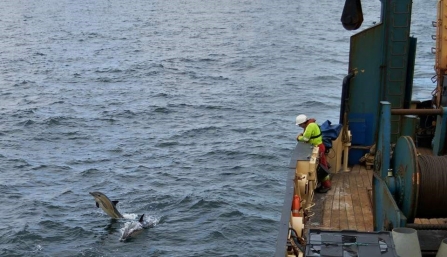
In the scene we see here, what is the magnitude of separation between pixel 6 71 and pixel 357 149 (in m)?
34.0

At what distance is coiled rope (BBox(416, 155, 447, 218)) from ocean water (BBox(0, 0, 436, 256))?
877cm

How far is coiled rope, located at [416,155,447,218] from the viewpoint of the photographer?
29.1ft

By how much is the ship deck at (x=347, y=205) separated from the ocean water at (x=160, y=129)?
4.38 m

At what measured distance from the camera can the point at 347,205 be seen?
12.4m

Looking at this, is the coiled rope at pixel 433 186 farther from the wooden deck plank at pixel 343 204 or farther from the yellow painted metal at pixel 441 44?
the yellow painted metal at pixel 441 44

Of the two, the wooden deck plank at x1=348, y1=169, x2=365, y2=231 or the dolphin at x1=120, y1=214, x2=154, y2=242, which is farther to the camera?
the dolphin at x1=120, y1=214, x2=154, y2=242

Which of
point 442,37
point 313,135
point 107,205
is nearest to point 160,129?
point 107,205

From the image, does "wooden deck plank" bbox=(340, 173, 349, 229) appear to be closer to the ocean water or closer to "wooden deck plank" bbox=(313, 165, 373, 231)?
"wooden deck plank" bbox=(313, 165, 373, 231)

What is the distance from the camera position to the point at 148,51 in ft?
176

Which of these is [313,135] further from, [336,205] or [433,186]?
[433,186]

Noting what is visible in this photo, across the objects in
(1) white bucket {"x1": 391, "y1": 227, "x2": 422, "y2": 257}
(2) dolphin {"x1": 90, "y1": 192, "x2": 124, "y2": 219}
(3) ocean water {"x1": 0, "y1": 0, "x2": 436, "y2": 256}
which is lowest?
(3) ocean water {"x1": 0, "y1": 0, "x2": 436, "y2": 256}

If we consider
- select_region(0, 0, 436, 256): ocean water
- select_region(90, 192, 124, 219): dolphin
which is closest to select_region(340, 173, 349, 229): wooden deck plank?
select_region(0, 0, 436, 256): ocean water

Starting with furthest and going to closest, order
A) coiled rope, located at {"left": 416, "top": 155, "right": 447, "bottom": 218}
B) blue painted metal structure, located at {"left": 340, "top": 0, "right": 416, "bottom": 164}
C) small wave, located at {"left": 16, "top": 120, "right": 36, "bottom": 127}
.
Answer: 1. small wave, located at {"left": 16, "top": 120, "right": 36, "bottom": 127}
2. blue painted metal structure, located at {"left": 340, "top": 0, "right": 416, "bottom": 164}
3. coiled rope, located at {"left": 416, "top": 155, "right": 447, "bottom": 218}

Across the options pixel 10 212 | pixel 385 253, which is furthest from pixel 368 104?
pixel 10 212
